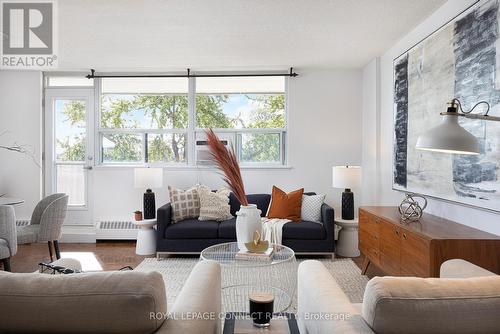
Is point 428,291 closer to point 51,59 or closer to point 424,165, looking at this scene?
point 424,165

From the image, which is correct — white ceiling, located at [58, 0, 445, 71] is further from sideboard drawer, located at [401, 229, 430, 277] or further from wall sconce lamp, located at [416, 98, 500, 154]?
sideboard drawer, located at [401, 229, 430, 277]

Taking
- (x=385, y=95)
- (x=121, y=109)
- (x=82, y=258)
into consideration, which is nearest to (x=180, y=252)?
(x=82, y=258)

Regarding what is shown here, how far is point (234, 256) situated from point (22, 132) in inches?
159

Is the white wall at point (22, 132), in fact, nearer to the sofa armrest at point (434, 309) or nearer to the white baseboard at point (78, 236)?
the white baseboard at point (78, 236)

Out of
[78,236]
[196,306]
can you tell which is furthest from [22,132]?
[196,306]

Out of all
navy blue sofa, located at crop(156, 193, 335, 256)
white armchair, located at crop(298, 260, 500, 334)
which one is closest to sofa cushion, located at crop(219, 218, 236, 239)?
navy blue sofa, located at crop(156, 193, 335, 256)

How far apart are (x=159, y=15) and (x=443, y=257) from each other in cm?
288

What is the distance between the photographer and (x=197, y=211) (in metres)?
4.22

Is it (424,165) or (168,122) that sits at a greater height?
(168,122)

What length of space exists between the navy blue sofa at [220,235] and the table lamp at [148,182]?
47 centimetres

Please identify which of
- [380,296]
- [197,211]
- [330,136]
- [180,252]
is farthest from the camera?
[330,136]

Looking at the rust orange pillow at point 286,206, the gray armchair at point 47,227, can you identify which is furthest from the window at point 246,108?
the gray armchair at point 47,227

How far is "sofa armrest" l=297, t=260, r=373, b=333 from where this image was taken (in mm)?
1051

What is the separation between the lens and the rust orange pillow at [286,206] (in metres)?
4.10
